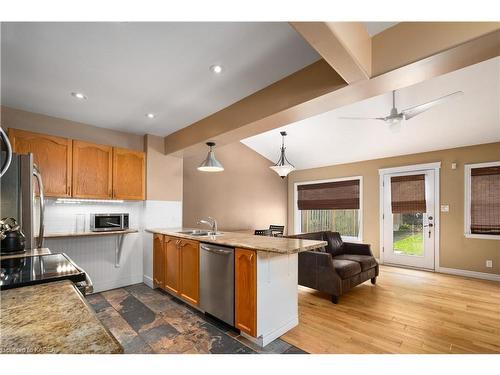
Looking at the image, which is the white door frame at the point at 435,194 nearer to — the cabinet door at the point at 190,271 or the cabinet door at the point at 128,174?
the cabinet door at the point at 190,271

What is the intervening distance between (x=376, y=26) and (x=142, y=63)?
178 cm

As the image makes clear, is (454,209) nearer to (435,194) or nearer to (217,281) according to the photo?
(435,194)

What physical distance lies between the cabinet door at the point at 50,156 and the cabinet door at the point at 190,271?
1.62 metres

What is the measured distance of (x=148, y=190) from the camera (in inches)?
150

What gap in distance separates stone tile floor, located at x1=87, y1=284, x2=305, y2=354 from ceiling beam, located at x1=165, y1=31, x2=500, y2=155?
2.09 m

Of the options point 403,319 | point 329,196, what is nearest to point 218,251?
point 403,319

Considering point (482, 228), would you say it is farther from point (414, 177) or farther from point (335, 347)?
point (335, 347)

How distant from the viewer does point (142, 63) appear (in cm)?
206

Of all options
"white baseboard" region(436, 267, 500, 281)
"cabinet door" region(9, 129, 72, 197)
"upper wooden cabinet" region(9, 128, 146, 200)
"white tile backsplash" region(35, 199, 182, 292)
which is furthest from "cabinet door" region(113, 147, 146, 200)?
"white baseboard" region(436, 267, 500, 281)

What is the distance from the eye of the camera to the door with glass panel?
474cm

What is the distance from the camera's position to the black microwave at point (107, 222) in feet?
10.8

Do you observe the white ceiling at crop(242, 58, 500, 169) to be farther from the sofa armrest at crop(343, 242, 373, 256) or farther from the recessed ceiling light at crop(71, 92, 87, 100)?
the recessed ceiling light at crop(71, 92, 87, 100)

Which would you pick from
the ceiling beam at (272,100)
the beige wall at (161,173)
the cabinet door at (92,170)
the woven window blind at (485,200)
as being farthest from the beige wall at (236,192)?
the woven window blind at (485,200)
